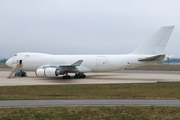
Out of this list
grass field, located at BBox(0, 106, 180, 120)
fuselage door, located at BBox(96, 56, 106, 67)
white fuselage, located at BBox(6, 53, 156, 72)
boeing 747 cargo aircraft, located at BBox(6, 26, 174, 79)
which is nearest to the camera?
grass field, located at BBox(0, 106, 180, 120)

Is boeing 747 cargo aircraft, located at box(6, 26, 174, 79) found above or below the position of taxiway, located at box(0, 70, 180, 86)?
above

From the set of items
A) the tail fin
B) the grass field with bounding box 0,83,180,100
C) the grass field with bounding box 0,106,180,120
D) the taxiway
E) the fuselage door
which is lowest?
the taxiway

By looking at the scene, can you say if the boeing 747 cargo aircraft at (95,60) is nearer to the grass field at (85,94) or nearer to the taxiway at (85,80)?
the taxiway at (85,80)

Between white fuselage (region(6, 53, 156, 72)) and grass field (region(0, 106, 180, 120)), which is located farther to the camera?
white fuselage (region(6, 53, 156, 72))

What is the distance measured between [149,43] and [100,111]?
21557 mm

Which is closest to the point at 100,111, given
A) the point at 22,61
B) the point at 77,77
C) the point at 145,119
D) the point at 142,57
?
the point at 145,119

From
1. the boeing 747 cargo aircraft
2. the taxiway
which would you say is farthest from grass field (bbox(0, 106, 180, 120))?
the boeing 747 cargo aircraft

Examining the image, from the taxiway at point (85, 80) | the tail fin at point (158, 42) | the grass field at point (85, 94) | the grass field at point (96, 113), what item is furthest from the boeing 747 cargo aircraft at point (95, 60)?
the grass field at point (96, 113)

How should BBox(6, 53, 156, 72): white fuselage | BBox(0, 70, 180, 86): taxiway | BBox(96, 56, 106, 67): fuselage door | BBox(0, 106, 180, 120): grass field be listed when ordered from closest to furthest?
1. BBox(0, 106, 180, 120): grass field
2. BBox(0, 70, 180, 86): taxiway
3. BBox(6, 53, 156, 72): white fuselage
4. BBox(96, 56, 106, 67): fuselage door

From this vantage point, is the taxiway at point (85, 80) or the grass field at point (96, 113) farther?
the taxiway at point (85, 80)

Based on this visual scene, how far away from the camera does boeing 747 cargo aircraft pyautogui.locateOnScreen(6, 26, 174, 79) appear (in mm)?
27188

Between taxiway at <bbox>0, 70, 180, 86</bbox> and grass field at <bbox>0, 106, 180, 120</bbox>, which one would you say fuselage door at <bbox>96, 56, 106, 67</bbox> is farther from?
grass field at <bbox>0, 106, 180, 120</bbox>

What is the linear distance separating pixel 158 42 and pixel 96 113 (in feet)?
70.5

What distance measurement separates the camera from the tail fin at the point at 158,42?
88.0ft
